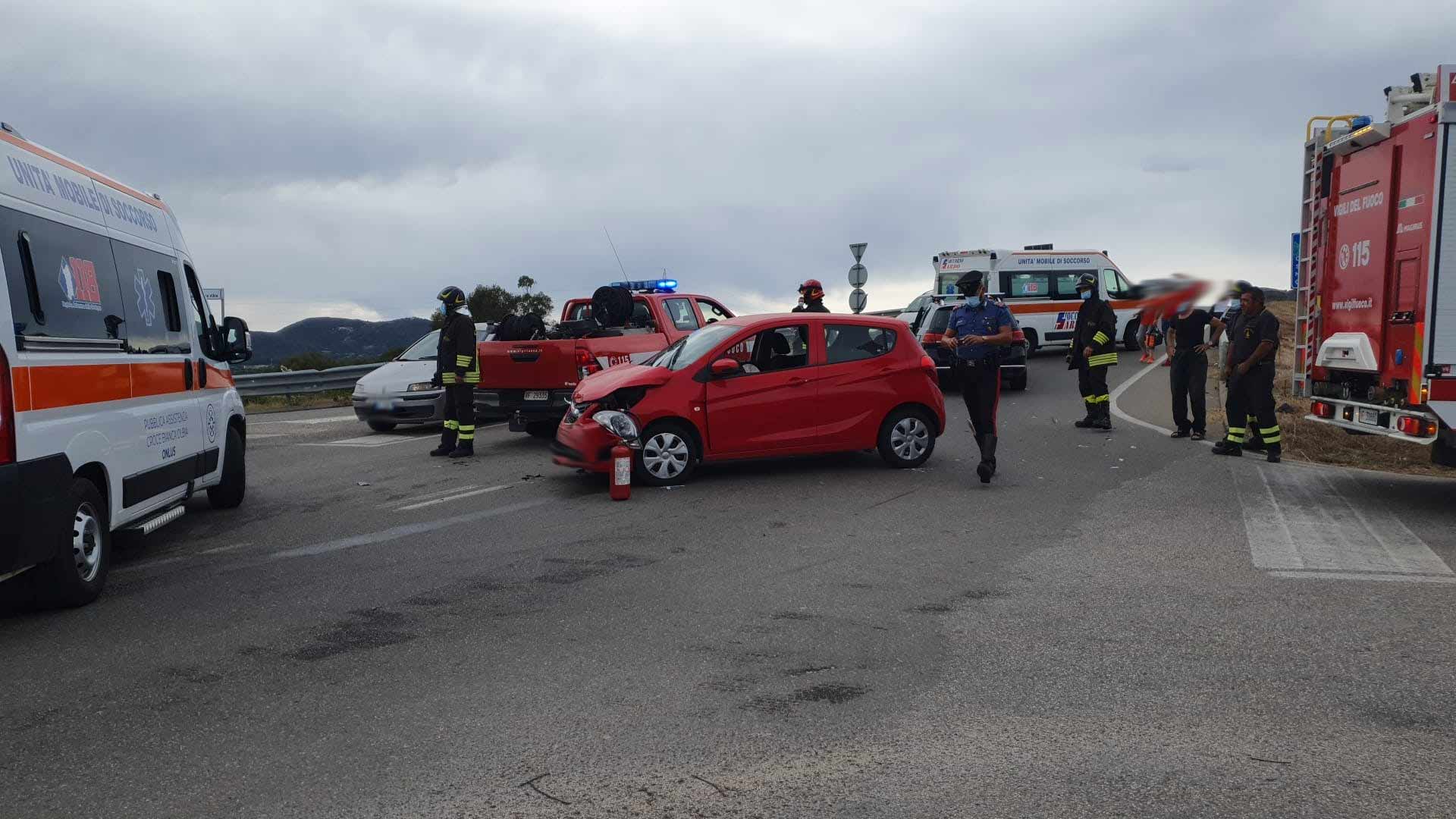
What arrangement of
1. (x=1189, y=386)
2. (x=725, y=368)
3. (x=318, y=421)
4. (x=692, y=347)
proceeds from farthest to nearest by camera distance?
(x=318, y=421)
(x=1189, y=386)
(x=692, y=347)
(x=725, y=368)

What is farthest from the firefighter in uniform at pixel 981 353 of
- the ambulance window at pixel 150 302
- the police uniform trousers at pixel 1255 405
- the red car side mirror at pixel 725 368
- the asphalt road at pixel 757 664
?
the ambulance window at pixel 150 302

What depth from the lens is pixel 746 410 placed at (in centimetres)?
1040

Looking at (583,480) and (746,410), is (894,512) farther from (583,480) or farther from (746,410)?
(583,480)

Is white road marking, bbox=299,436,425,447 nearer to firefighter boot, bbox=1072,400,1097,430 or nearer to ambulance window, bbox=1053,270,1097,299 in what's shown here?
firefighter boot, bbox=1072,400,1097,430

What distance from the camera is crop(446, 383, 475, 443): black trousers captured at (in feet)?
42.9

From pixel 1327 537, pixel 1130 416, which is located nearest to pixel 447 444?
pixel 1327 537

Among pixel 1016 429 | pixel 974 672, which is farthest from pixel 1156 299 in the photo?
pixel 1016 429

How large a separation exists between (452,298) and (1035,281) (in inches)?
669

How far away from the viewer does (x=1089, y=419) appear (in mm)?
15008

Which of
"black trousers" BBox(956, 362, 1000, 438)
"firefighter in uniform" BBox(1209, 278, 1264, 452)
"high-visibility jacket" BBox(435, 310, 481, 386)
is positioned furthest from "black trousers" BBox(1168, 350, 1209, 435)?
"high-visibility jacket" BBox(435, 310, 481, 386)

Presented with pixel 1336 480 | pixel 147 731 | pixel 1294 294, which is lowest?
pixel 1336 480

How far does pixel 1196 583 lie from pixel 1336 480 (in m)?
5.35

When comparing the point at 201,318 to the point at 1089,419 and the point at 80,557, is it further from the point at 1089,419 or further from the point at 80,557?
the point at 1089,419

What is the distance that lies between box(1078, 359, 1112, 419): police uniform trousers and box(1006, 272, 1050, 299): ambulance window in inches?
461
